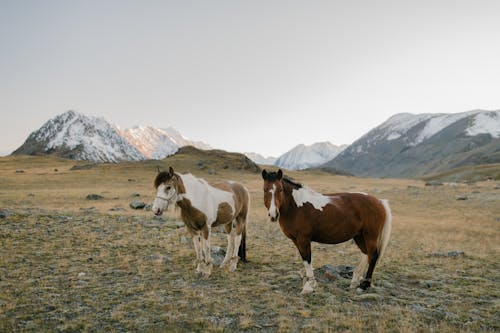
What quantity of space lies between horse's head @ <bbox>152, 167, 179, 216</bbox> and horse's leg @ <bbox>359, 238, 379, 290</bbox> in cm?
588

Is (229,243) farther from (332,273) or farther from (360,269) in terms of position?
(360,269)

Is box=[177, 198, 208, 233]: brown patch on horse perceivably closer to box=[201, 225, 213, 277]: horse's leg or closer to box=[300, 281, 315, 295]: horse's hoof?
box=[201, 225, 213, 277]: horse's leg

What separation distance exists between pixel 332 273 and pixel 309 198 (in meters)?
2.78

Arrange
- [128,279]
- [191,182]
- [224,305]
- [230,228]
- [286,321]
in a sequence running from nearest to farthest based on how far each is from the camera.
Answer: [286,321]
[224,305]
[128,279]
[191,182]
[230,228]

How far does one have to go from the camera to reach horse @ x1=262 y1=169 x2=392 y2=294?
336 inches

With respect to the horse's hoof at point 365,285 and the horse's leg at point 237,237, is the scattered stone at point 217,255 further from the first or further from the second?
the horse's hoof at point 365,285

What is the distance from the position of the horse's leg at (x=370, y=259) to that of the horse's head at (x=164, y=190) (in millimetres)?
5880

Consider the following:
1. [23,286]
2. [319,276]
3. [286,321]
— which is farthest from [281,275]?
[23,286]

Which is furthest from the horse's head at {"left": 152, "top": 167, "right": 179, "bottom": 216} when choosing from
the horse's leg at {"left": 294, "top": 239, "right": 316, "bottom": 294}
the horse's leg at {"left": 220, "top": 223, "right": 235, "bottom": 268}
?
the horse's leg at {"left": 294, "top": 239, "right": 316, "bottom": 294}

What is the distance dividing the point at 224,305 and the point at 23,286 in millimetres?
5619

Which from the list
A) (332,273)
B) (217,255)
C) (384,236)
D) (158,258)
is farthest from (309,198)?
(158,258)

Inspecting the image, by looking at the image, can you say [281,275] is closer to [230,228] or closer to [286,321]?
[230,228]

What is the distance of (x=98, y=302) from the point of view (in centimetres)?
743

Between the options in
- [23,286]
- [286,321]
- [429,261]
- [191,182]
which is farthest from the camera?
[429,261]
